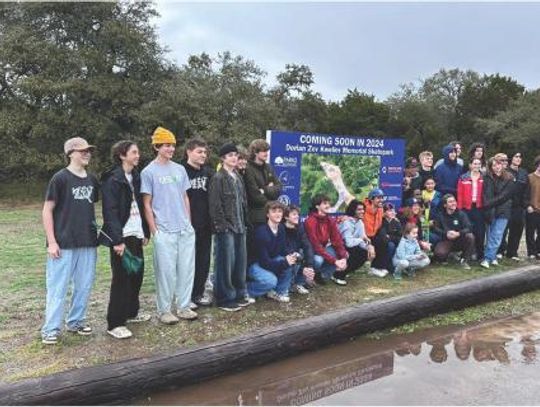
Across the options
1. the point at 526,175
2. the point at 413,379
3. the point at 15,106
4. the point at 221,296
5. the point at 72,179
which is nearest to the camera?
the point at 413,379

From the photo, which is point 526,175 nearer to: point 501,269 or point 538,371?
point 501,269

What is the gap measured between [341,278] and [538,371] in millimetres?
2981

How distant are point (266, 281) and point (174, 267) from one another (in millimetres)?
1249

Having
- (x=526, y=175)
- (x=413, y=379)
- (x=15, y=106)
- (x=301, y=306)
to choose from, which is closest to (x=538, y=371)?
(x=413, y=379)

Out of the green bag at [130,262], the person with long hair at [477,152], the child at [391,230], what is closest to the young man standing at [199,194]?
the green bag at [130,262]

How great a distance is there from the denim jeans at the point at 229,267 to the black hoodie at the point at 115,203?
1.08 meters

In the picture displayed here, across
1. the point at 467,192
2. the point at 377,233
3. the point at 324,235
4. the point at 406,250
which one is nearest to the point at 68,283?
the point at 324,235

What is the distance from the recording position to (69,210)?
504cm

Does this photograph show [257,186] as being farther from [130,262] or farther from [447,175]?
[447,175]

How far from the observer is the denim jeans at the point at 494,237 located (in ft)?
28.7

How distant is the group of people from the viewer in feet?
16.9

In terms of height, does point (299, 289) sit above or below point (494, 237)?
below

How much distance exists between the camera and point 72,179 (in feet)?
16.6

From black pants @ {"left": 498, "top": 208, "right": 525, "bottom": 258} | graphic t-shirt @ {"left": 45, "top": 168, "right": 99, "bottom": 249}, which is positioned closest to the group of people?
graphic t-shirt @ {"left": 45, "top": 168, "right": 99, "bottom": 249}
